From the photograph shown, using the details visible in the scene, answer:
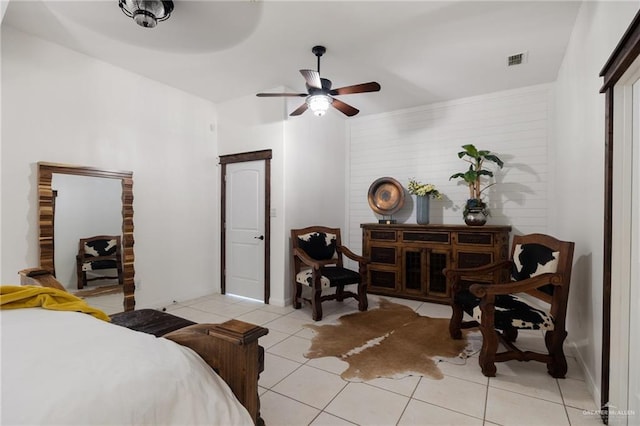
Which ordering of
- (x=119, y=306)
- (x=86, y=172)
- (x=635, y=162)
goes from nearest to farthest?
Result: (x=635, y=162), (x=86, y=172), (x=119, y=306)

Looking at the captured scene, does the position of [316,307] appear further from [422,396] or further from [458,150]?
[458,150]

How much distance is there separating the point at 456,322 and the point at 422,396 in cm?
104

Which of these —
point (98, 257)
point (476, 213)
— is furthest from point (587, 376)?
point (98, 257)

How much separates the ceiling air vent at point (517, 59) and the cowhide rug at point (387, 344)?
2.92 metres

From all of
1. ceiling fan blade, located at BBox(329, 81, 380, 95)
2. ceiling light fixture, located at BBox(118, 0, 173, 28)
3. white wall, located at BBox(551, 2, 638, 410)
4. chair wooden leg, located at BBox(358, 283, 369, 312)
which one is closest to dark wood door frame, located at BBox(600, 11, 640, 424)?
white wall, located at BBox(551, 2, 638, 410)

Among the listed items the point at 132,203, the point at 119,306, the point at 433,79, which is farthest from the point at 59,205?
the point at 433,79

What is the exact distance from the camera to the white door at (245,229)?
14.1ft

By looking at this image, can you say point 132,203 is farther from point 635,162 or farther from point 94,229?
point 635,162

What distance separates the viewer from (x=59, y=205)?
308 centimetres

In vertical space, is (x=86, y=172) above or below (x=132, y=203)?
above

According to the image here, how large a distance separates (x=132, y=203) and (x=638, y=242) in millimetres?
4412

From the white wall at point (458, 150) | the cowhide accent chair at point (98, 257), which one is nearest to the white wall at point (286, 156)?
the white wall at point (458, 150)

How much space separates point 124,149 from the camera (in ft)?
12.0

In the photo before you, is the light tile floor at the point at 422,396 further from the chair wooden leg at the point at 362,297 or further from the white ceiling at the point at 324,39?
the white ceiling at the point at 324,39
